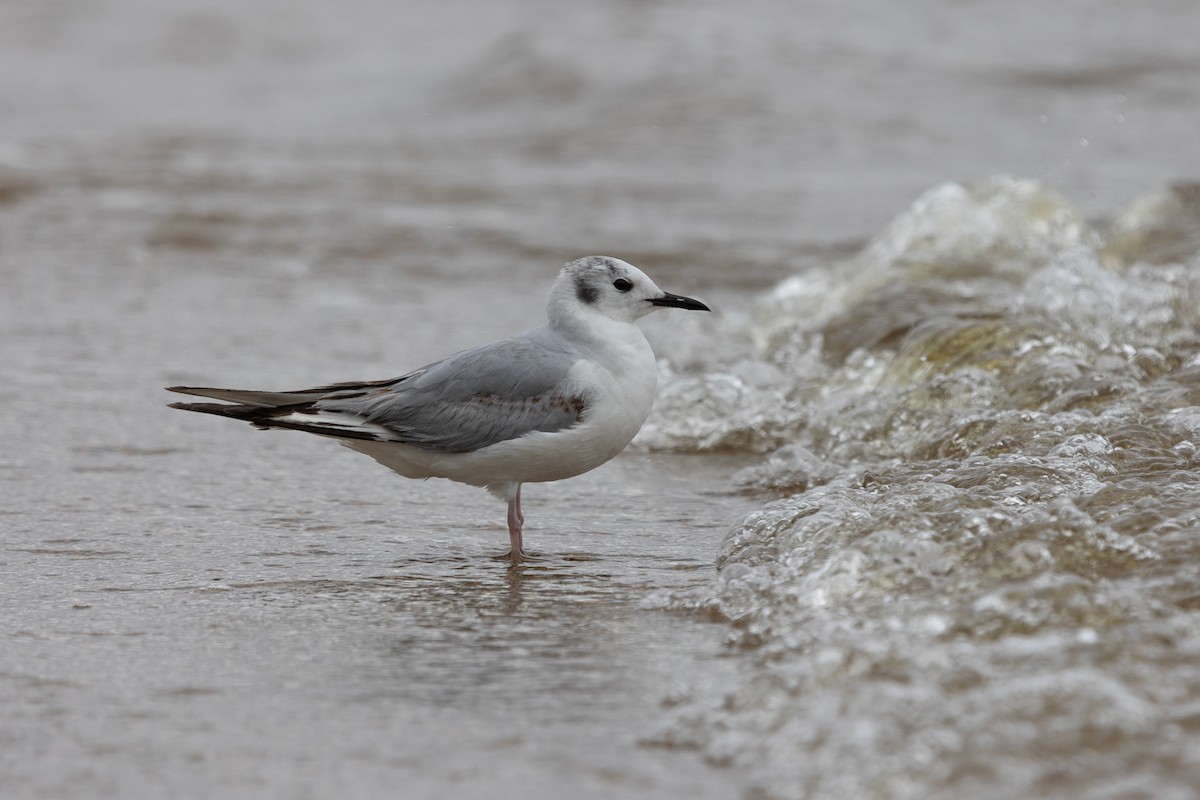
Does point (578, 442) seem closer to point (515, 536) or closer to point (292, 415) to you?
point (515, 536)

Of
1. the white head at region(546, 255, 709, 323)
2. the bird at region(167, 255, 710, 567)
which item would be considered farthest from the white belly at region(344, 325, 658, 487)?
the white head at region(546, 255, 709, 323)

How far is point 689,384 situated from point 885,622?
103 inches

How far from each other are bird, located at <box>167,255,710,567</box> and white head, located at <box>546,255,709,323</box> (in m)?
0.05

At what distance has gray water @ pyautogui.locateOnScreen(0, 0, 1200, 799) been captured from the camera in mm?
2703

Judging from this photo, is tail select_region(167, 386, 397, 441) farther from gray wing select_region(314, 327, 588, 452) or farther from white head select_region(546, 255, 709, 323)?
white head select_region(546, 255, 709, 323)

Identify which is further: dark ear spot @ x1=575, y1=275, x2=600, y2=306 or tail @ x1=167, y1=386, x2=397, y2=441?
dark ear spot @ x1=575, y1=275, x2=600, y2=306

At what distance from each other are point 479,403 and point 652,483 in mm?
1028

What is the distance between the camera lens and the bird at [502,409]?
13.0 feet

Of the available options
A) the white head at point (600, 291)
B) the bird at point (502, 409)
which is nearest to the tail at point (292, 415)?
the bird at point (502, 409)

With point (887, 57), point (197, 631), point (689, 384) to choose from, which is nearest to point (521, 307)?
point (689, 384)

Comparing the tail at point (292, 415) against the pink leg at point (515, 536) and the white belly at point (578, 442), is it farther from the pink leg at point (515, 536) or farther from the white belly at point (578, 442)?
the pink leg at point (515, 536)

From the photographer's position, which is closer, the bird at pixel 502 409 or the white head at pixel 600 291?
the bird at pixel 502 409

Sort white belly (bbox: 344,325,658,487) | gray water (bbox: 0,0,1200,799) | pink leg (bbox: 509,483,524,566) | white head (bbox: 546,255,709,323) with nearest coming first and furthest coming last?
1. gray water (bbox: 0,0,1200,799)
2. white belly (bbox: 344,325,658,487)
3. pink leg (bbox: 509,483,524,566)
4. white head (bbox: 546,255,709,323)

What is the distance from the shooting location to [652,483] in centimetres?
490
